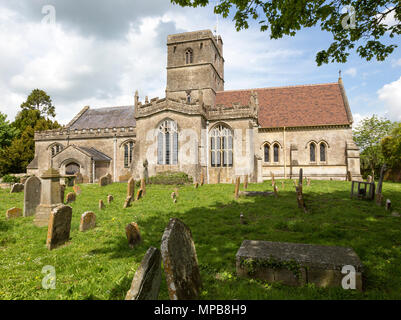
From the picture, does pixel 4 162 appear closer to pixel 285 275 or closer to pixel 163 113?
pixel 163 113

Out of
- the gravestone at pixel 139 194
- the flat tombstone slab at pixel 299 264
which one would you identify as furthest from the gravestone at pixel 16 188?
the flat tombstone slab at pixel 299 264

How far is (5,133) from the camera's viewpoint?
33.1 metres

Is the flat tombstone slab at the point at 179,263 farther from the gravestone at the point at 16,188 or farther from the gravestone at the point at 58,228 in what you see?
the gravestone at the point at 16,188

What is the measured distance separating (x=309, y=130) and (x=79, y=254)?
80.1 ft

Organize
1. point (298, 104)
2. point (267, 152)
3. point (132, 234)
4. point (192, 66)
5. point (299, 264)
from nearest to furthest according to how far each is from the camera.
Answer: point (299, 264), point (132, 234), point (267, 152), point (298, 104), point (192, 66)

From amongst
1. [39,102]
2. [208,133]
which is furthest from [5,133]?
[208,133]

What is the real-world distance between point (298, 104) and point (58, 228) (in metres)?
26.3

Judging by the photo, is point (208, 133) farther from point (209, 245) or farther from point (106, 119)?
point (209, 245)

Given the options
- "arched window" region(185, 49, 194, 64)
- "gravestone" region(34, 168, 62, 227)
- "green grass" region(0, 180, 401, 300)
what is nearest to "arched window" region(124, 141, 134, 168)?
"arched window" region(185, 49, 194, 64)

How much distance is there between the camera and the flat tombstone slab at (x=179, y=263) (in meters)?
2.93

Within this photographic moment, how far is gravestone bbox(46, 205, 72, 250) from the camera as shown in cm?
593

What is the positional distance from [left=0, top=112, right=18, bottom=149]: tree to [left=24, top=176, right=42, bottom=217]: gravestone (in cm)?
3053

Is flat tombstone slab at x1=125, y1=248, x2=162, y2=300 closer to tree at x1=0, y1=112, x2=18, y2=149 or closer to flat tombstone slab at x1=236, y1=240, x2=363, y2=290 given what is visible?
flat tombstone slab at x1=236, y1=240, x2=363, y2=290

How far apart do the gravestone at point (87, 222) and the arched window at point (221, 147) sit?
15065 millimetres
